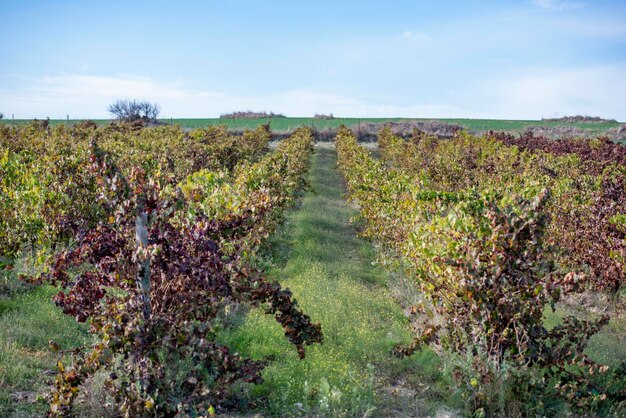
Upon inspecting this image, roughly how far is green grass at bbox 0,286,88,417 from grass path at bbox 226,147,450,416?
1.94m

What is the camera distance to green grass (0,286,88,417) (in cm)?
508

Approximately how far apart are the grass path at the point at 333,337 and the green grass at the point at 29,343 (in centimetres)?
194

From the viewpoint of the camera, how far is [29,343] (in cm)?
639

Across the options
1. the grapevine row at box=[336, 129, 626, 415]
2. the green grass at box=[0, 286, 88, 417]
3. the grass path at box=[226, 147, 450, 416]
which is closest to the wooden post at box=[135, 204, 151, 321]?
the green grass at box=[0, 286, 88, 417]

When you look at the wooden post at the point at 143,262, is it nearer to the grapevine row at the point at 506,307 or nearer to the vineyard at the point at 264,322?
the vineyard at the point at 264,322

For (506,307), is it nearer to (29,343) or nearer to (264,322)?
(264,322)

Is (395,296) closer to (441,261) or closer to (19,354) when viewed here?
(441,261)

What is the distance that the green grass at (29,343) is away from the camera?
508 cm

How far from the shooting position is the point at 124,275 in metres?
4.35

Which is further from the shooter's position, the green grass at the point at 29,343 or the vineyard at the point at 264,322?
the green grass at the point at 29,343

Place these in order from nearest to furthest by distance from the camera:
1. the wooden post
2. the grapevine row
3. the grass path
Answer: the wooden post, the grapevine row, the grass path

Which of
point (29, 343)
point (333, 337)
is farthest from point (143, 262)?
point (333, 337)

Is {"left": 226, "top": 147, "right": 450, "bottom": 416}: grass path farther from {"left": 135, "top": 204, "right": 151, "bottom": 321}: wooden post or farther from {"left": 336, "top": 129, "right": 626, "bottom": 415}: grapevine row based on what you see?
{"left": 135, "top": 204, "right": 151, "bottom": 321}: wooden post

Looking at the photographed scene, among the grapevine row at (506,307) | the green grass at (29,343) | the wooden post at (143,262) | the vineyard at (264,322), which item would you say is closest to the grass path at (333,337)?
the vineyard at (264,322)
